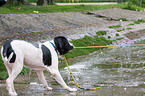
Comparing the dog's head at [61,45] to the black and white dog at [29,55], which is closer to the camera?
the black and white dog at [29,55]

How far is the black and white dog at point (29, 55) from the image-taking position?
20.3 ft

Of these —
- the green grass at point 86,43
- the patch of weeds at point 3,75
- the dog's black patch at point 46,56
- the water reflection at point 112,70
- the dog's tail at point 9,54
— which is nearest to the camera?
the dog's tail at point 9,54

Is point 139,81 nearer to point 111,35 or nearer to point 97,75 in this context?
point 97,75

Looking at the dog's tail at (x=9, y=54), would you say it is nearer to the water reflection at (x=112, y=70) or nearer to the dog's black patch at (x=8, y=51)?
the dog's black patch at (x=8, y=51)

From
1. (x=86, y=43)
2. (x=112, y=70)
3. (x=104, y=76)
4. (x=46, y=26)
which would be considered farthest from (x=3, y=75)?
(x=46, y=26)

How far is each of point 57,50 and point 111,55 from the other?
719 cm

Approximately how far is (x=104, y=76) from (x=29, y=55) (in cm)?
344

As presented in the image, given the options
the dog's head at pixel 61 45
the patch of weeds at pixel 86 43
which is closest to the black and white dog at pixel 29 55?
the dog's head at pixel 61 45

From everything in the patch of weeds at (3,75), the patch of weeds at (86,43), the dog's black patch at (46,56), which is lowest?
the patch of weeds at (86,43)

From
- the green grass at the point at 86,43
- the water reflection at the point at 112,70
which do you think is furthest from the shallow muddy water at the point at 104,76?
the green grass at the point at 86,43

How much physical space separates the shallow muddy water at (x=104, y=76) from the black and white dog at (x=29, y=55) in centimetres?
59

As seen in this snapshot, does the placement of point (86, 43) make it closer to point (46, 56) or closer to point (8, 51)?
point (46, 56)

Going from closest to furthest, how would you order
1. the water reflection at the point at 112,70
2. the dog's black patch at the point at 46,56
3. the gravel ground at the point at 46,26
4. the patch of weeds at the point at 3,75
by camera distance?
1. the dog's black patch at the point at 46,56
2. the water reflection at the point at 112,70
3. the patch of weeds at the point at 3,75
4. the gravel ground at the point at 46,26

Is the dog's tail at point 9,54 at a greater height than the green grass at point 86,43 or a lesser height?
greater
